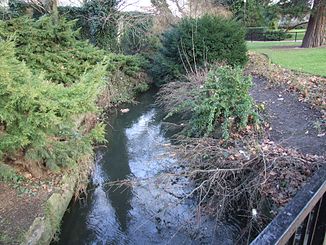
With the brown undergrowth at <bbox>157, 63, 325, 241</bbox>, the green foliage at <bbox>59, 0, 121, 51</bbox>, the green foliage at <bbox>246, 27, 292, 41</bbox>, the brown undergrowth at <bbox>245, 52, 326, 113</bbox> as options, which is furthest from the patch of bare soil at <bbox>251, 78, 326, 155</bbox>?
the green foliage at <bbox>246, 27, 292, 41</bbox>

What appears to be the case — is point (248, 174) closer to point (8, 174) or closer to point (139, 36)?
point (8, 174)

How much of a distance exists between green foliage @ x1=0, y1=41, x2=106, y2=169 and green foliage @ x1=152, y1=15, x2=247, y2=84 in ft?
21.4

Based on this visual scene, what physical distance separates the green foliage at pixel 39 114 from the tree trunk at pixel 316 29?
41.6ft

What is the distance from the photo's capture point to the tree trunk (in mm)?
13836

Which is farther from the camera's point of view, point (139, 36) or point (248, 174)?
point (139, 36)

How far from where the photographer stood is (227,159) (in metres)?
4.64

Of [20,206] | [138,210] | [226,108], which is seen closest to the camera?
[20,206]

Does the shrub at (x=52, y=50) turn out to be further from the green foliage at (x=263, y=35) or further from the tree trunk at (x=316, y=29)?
the green foliage at (x=263, y=35)

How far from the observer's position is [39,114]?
405 cm

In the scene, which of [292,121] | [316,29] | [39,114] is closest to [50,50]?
[39,114]

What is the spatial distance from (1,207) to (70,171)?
121cm

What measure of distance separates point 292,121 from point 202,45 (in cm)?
558

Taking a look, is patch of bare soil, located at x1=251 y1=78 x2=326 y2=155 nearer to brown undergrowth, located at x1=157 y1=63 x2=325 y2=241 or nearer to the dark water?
brown undergrowth, located at x1=157 y1=63 x2=325 y2=241

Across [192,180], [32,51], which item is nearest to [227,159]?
[192,180]
